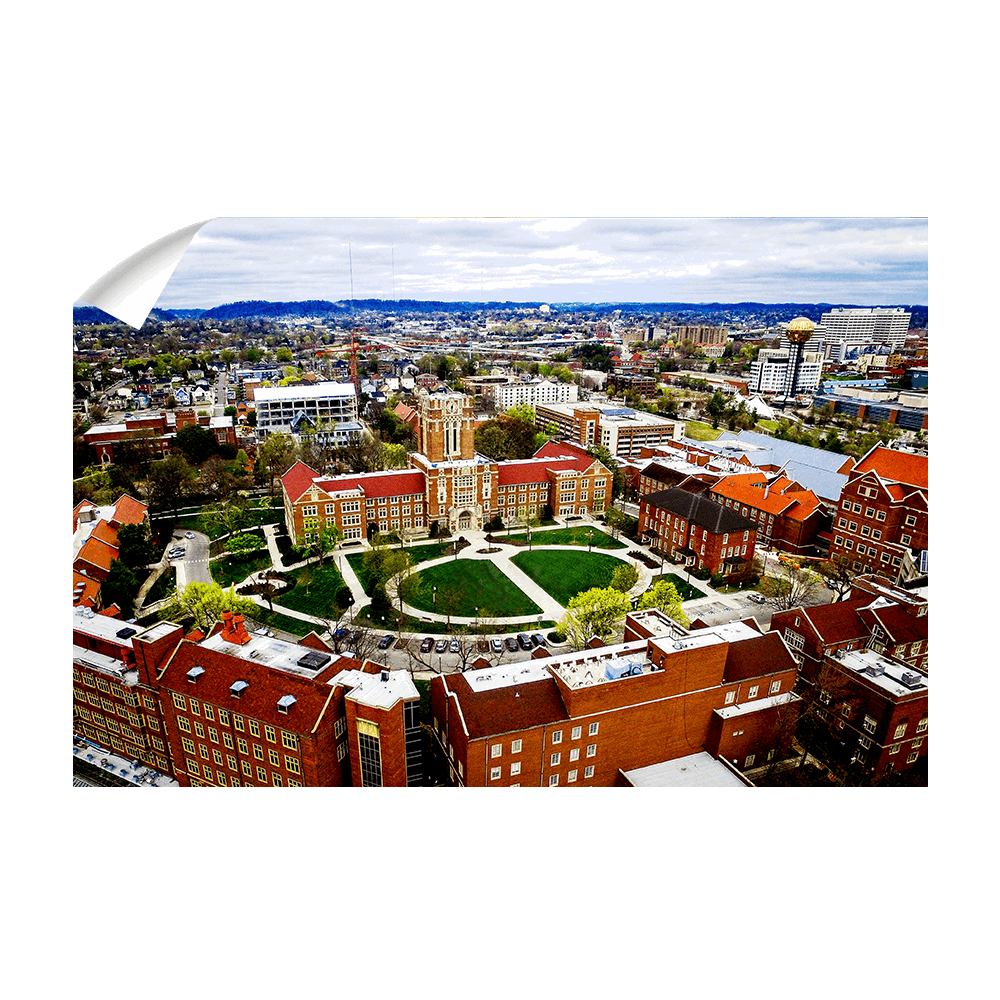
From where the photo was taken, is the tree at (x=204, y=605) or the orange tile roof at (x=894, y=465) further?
the orange tile roof at (x=894, y=465)

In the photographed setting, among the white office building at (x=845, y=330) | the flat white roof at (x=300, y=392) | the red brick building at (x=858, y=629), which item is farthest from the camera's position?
the flat white roof at (x=300, y=392)

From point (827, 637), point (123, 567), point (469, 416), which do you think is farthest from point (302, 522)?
point (827, 637)

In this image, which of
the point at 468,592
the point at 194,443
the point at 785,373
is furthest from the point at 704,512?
the point at 194,443

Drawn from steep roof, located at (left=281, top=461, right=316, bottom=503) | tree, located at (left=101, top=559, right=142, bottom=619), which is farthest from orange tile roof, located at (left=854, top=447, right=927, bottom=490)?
tree, located at (left=101, top=559, right=142, bottom=619)

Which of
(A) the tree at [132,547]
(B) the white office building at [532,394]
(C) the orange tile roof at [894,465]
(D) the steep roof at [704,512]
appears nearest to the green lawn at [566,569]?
(D) the steep roof at [704,512]

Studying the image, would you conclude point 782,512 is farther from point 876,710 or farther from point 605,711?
point 605,711

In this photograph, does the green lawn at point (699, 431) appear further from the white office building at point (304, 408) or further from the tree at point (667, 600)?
the white office building at point (304, 408)

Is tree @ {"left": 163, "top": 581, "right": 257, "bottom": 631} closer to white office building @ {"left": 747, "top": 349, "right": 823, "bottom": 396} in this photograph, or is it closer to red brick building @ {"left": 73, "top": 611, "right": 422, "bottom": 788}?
red brick building @ {"left": 73, "top": 611, "right": 422, "bottom": 788}
